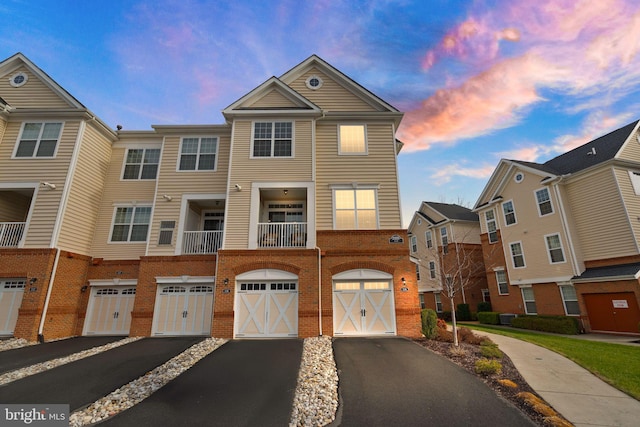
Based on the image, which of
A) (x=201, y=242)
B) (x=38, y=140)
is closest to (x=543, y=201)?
(x=201, y=242)

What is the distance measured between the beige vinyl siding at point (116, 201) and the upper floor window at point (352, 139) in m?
10.3

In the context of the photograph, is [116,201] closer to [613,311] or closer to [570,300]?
[570,300]

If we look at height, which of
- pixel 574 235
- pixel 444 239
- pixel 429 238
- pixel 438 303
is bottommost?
pixel 438 303

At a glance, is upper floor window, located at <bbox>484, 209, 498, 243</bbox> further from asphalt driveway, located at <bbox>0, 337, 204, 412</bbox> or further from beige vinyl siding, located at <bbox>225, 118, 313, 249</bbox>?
asphalt driveway, located at <bbox>0, 337, 204, 412</bbox>

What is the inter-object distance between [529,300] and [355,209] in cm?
1519

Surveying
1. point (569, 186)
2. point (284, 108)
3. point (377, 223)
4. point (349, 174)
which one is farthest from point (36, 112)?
point (569, 186)

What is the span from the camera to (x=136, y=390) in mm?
6570

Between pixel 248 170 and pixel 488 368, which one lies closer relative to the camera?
pixel 488 368

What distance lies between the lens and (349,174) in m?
14.0

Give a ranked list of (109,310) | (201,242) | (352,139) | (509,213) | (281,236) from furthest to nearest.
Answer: (509,213) < (352,139) < (201,242) < (109,310) < (281,236)

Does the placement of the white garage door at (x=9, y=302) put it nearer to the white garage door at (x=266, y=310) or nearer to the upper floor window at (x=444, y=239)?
the white garage door at (x=266, y=310)

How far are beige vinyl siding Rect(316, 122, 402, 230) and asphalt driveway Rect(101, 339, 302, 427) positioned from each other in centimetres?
650

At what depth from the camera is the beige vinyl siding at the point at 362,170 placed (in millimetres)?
13383

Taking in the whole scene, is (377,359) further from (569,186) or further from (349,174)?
(569,186)
